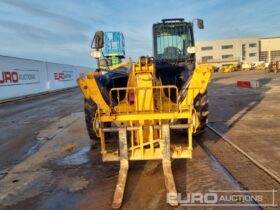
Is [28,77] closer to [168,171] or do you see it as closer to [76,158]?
[76,158]

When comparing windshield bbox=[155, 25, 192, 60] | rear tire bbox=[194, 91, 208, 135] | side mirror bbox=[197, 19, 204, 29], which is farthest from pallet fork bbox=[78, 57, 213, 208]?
side mirror bbox=[197, 19, 204, 29]

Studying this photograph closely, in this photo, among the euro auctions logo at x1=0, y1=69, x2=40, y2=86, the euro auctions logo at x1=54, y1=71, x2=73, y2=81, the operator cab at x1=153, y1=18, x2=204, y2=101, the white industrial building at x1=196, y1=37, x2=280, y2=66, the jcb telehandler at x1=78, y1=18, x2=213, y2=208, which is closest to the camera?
the jcb telehandler at x1=78, y1=18, x2=213, y2=208

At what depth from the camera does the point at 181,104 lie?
4258 millimetres

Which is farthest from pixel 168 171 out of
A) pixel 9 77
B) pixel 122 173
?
pixel 9 77

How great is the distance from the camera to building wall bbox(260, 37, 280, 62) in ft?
272

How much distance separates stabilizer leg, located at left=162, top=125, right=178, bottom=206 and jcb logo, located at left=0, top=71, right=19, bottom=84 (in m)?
16.2

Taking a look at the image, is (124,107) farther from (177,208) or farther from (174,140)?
(177,208)

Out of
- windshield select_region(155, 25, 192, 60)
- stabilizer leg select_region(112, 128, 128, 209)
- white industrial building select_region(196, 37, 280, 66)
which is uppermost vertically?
white industrial building select_region(196, 37, 280, 66)

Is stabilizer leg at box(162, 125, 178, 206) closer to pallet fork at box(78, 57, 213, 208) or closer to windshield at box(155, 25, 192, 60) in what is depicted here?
pallet fork at box(78, 57, 213, 208)

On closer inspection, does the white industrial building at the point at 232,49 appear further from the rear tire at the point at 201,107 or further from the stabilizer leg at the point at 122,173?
the stabilizer leg at the point at 122,173

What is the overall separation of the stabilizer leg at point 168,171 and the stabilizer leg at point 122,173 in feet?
1.95

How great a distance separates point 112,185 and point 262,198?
2014mm

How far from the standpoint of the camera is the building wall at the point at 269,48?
8281 centimetres

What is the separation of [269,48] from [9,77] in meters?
85.2
